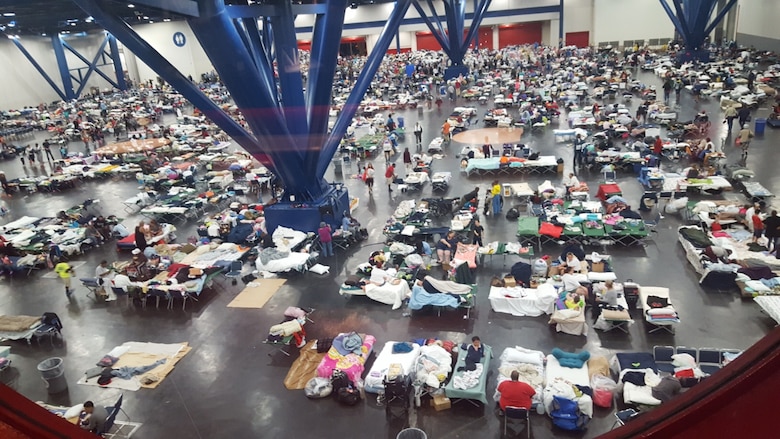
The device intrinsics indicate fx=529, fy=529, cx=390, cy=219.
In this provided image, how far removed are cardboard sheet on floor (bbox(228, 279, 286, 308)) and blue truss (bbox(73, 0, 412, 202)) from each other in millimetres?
3673

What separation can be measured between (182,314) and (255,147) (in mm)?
5392

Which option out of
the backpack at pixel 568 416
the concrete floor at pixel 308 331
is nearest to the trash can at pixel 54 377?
the concrete floor at pixel 308 331

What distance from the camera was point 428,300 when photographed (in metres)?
12.6

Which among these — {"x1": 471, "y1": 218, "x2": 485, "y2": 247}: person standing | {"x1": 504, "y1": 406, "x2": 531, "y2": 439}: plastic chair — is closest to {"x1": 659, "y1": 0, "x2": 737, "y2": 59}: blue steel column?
{"x1": 471, "y1": 218, "x2": 485, "y2": 247}: person standing

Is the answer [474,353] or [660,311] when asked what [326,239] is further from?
[660,311]

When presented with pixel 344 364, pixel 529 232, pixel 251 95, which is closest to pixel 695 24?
pixel 529 232

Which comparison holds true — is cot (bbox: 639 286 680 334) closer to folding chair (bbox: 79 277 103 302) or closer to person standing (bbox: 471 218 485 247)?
person standing (bbox: 471 218 485 247)

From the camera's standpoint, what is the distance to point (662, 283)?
1305 centimetres

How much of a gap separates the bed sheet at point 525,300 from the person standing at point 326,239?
579cm

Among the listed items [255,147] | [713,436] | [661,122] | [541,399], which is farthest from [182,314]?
[661,122]

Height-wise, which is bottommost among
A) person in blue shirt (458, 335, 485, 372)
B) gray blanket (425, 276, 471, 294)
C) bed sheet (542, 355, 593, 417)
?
bed sheet (542, 355, 593, 417)

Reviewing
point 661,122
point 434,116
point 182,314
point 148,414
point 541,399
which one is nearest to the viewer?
point 541,399

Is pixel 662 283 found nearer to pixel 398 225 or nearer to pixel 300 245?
pixel 398 225

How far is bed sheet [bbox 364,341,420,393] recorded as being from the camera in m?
10.0
